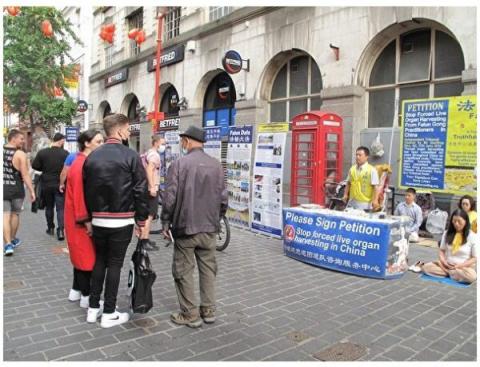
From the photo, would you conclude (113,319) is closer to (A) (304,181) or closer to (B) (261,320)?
(B) (261,320)

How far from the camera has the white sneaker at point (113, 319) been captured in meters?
4.00

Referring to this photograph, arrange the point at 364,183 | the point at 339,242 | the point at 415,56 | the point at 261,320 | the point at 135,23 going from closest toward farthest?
the point at 261,320 < the point at 339,242 < the point at 364,183 < the point at 415,56 < the point at 135,23

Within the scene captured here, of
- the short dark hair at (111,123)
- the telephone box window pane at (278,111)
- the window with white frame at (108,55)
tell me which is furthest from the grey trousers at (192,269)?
the window with white frame at (108,55)

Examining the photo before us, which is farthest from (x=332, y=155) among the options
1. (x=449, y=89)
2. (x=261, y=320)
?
(x=261, y=320)

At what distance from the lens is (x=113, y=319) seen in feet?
13.3

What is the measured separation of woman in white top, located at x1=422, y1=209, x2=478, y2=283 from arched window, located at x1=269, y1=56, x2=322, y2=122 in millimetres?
6339

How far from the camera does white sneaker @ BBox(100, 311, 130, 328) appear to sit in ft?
13.1

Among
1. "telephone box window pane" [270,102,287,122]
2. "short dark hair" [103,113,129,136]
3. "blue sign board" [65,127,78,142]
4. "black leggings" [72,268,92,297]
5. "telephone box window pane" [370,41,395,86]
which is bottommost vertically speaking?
"black leggings" [72,268,92,297]

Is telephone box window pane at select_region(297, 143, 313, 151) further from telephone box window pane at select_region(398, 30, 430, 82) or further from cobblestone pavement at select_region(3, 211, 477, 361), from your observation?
cobblestone pavement at select_region(3, 211, 477, 361)

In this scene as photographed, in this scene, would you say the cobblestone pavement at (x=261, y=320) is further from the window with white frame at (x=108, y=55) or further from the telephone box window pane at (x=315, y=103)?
the window with white frame at (x=108, y=55)

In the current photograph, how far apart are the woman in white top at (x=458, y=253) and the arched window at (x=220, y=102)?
9.35m

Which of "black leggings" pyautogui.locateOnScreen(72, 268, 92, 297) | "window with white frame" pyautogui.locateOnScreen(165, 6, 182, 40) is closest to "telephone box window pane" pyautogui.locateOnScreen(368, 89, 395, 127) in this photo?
"black leggings" pyautogui.locateOnScreen(72, 268, 92, 297)

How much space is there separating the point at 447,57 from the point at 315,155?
3282 millimetres
